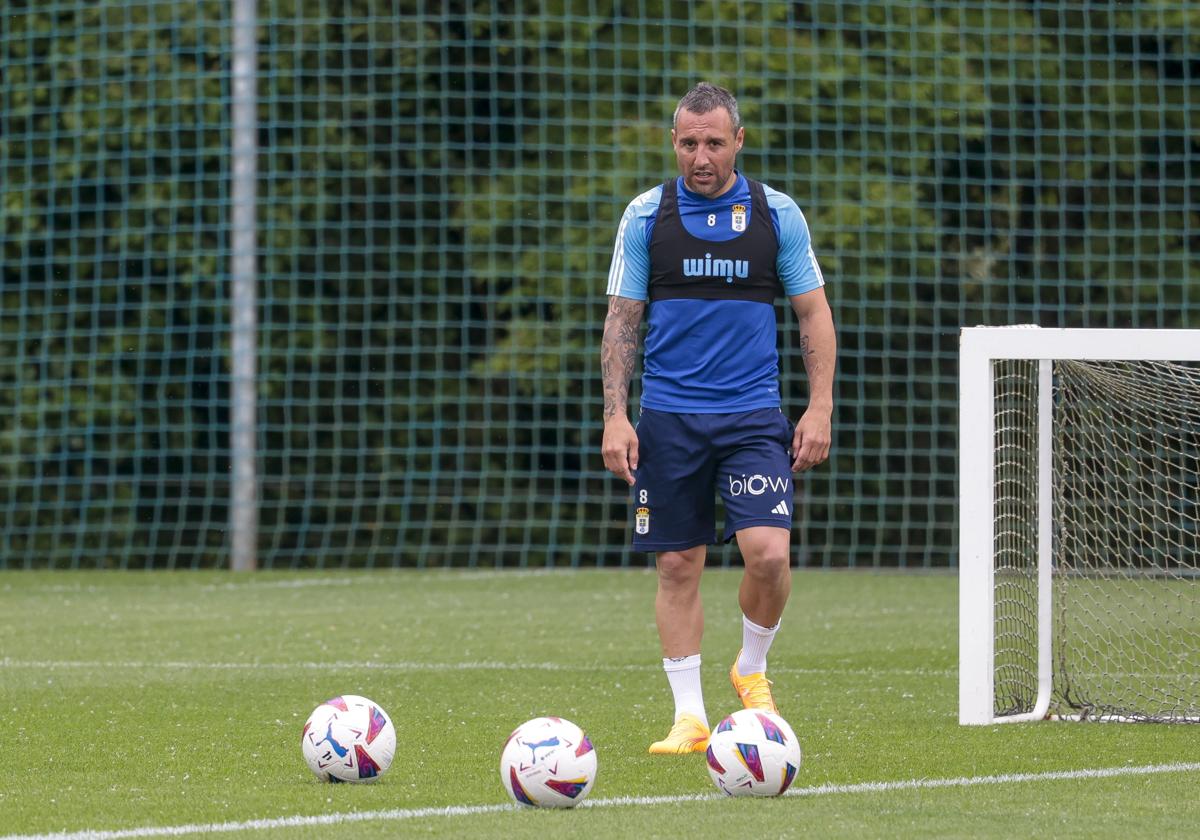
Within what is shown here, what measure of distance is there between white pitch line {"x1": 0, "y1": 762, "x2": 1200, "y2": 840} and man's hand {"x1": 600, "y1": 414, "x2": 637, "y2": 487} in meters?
1.23

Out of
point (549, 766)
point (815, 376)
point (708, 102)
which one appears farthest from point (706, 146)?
point (549, 766)

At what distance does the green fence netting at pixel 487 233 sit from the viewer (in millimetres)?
15844

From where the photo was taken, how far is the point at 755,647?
613 centimetres

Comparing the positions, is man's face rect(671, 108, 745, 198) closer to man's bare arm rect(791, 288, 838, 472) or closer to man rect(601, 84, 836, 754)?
man rect(601, 84, 836, 754)

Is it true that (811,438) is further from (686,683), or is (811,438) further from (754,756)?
(754,756)

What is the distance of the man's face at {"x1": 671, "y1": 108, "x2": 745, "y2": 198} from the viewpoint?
579cm

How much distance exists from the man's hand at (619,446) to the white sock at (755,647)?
64 centimetres

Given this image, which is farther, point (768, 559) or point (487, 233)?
point (487, 233)

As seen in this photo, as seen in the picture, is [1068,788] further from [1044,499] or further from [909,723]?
[1044,499]

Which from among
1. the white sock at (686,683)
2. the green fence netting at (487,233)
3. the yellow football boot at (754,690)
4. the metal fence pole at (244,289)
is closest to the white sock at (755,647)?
the yellow football boot at (754,690)

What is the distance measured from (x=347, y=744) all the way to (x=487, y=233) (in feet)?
37.2

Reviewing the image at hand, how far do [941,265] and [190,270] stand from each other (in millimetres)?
6050

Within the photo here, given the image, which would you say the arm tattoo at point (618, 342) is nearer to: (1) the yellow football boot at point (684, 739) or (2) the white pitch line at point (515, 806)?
(1) the yellow football boot at point (684, 739)

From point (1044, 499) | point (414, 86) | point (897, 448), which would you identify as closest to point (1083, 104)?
point (897, 448)
